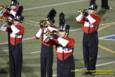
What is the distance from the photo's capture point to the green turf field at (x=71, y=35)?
24.4m

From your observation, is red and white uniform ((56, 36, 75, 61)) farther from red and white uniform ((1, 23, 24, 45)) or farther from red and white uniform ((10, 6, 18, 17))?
red and white uniform ((10, 6, 18, 17))

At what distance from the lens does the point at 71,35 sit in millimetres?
29531

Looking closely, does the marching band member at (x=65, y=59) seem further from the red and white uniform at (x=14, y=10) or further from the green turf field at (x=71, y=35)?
the green turf field at (x=71, y=35)

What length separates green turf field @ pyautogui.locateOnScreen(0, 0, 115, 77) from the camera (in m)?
24.4

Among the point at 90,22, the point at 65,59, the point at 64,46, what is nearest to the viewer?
the point at 64,46

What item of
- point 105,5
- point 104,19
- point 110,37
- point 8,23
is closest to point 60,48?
point 8,23

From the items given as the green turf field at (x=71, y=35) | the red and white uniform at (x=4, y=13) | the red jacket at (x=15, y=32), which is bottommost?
the green turf field at (x=71, y=35)

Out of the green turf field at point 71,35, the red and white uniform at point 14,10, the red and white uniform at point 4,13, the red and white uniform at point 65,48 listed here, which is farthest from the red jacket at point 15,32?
the green turf field at point 71,35

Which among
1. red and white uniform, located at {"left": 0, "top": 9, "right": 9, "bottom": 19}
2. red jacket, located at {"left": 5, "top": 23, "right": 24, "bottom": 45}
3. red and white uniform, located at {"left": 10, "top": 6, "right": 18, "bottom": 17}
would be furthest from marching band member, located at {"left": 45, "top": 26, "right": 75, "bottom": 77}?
red and white uniform, located at {"left": 10, "top": 6, "right": 18, "bottom": 17}

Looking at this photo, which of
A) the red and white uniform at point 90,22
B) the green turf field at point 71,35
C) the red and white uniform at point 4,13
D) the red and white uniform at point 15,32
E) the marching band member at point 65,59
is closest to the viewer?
the marching band member at point 65,59

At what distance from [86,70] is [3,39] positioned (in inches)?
295

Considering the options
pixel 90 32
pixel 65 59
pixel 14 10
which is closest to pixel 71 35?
pixel 90 32

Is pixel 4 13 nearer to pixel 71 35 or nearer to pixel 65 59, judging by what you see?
pixel 65 59

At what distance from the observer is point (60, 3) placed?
37469 millimetres
